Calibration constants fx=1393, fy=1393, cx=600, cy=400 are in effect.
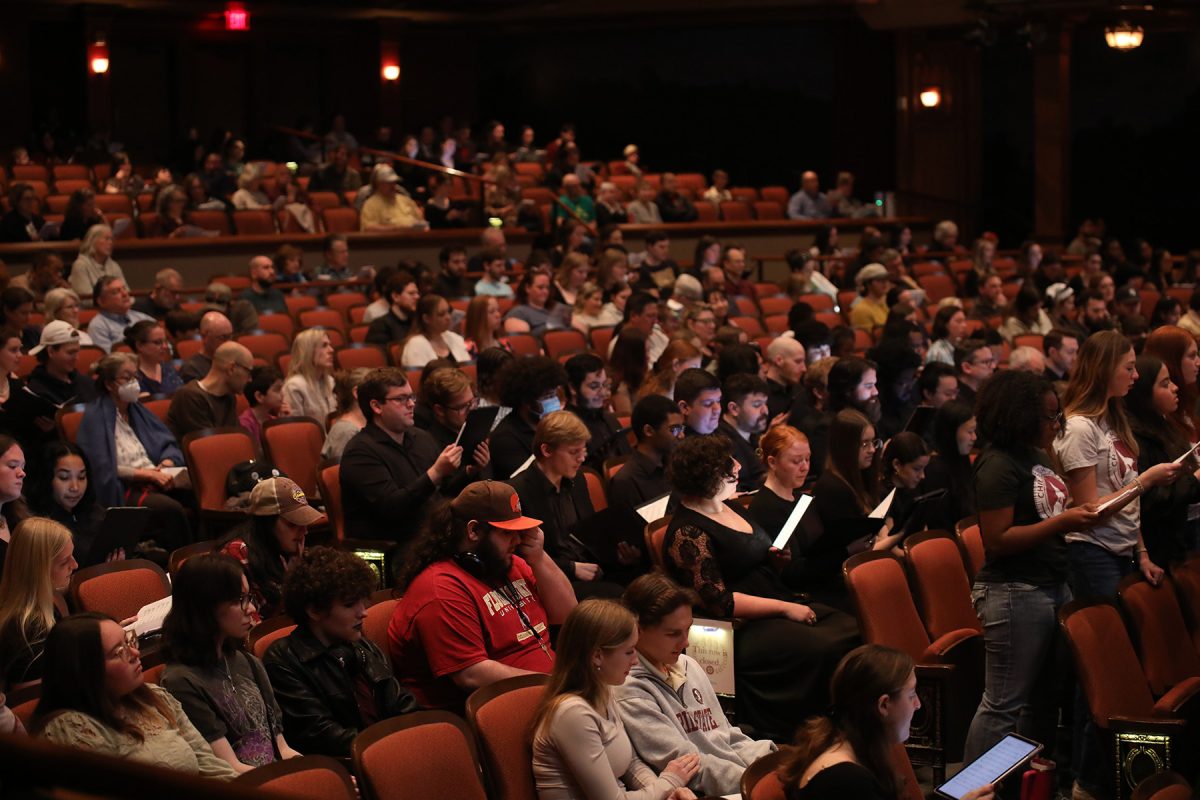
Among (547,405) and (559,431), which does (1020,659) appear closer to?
(559,431)

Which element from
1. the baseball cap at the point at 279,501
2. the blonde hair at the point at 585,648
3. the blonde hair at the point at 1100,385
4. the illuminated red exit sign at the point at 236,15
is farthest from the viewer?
the illuminated red exit sign at the point at 236,15

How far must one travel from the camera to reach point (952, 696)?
14.0ft

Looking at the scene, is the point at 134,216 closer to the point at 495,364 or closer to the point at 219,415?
the point at 219,415

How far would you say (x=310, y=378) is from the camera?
642 centimetres

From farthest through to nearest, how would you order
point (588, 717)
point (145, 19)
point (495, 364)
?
point (145, 19) < point (495, 364) < point (588, 717)

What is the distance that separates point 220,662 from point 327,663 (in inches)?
12.4

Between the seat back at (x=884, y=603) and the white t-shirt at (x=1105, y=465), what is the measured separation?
0.56 m

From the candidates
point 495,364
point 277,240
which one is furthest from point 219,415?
point 277,240

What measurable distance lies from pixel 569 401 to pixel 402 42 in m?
13.0

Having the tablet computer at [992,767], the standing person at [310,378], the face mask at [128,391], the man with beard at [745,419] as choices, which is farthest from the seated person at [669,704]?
the standing person at [310,378]

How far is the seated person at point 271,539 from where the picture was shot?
3.96 metres

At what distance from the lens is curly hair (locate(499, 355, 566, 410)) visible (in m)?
5.14

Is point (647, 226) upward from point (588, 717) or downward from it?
upward

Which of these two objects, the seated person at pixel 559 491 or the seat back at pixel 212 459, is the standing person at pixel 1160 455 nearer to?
the seated person at pixel 559 491
